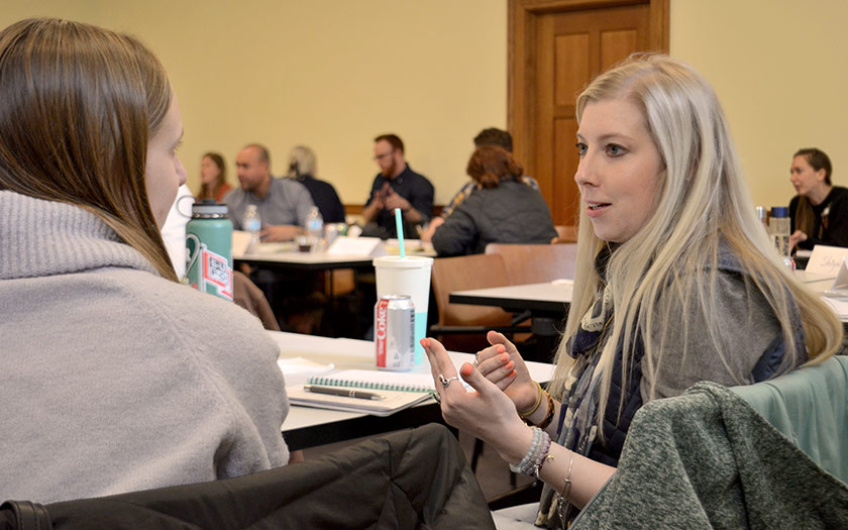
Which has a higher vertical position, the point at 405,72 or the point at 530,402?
the point at 405,72

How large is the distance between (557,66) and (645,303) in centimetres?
672

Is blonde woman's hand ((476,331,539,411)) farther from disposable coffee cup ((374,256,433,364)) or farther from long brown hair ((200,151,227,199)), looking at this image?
long brown hair ((200,151,227,199))

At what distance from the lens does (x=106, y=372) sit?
31.3 inches

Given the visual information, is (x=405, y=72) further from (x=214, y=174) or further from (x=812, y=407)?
(x=812, y=407)

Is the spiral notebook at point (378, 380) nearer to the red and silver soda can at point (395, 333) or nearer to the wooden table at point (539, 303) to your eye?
the red and silver soda can at point (395, 333)

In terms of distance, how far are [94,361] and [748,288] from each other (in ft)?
2.79

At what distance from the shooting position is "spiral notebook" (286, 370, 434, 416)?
4.83 ft

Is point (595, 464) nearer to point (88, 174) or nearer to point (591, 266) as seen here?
point (591, 266)

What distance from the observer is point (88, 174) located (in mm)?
931

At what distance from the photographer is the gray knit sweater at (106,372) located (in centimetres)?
78

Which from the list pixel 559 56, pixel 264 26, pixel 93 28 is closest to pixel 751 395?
pixel 93 28

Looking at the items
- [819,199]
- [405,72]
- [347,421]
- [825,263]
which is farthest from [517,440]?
[405,72]

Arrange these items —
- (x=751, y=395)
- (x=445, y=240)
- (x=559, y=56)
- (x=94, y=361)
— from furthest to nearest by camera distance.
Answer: (x=559, y=56), (x=445, y=240), (x=751, y=395), (x=94, y=361)

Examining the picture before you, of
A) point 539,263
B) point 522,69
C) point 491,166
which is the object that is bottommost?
point 539,263
